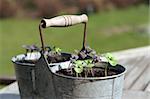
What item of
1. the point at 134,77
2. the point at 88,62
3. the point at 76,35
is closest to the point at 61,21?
the point at 88,62

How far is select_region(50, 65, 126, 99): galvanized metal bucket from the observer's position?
1.39 m

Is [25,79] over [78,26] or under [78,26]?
over

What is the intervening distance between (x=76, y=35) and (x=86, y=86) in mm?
5705

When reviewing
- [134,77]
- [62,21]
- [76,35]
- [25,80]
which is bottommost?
[76,35]

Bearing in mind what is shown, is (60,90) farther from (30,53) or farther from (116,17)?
(116,17)

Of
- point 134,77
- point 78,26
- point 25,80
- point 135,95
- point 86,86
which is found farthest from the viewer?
point 78,26

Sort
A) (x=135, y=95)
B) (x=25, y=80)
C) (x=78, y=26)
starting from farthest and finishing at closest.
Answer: (x=78, y=26)
(x=135, y=95)
(x=25, y=80)

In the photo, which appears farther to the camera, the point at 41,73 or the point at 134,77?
the point at 134,77

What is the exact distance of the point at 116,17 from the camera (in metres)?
8.40

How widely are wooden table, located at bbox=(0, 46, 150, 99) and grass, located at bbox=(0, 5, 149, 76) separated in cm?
255

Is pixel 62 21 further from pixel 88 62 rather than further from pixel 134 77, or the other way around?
pixel 134 77

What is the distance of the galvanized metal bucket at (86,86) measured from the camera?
139 centimetres

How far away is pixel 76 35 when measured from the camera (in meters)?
7.09

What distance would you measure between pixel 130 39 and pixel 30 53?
17.5 feet
